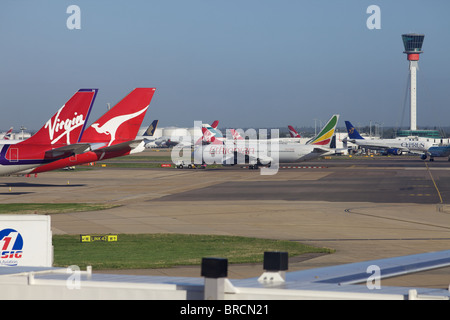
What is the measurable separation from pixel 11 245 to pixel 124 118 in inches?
1640

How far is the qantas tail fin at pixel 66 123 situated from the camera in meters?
59.0

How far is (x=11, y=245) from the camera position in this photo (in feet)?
68.3

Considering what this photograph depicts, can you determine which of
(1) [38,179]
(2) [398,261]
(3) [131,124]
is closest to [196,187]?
(3) [131,124]

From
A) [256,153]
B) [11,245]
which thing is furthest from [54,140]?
[256,153]

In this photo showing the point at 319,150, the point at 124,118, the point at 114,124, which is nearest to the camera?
the point at 124,118

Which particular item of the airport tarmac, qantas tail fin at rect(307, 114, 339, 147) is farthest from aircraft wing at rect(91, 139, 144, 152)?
qantas tail fin at rect(307, 114, 339, 147)

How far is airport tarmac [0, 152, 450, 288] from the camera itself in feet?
101

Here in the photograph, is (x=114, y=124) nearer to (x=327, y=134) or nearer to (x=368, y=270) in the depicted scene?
(x=368, y=270)

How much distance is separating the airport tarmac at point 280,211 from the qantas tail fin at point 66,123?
5.29 meters

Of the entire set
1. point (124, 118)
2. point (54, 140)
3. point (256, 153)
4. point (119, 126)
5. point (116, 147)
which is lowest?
point (256, 153)

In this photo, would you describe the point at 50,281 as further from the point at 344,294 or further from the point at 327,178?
the point at 327,178

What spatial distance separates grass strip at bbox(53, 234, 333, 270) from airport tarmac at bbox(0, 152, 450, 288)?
149cm

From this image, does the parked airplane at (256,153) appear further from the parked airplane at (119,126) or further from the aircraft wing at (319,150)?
the parked airplane at (119,126)

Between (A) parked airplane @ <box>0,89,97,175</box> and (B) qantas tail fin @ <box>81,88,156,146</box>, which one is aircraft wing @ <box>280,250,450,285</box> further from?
(B) qantas tail fin @ <box>81,88,156,146</box>
